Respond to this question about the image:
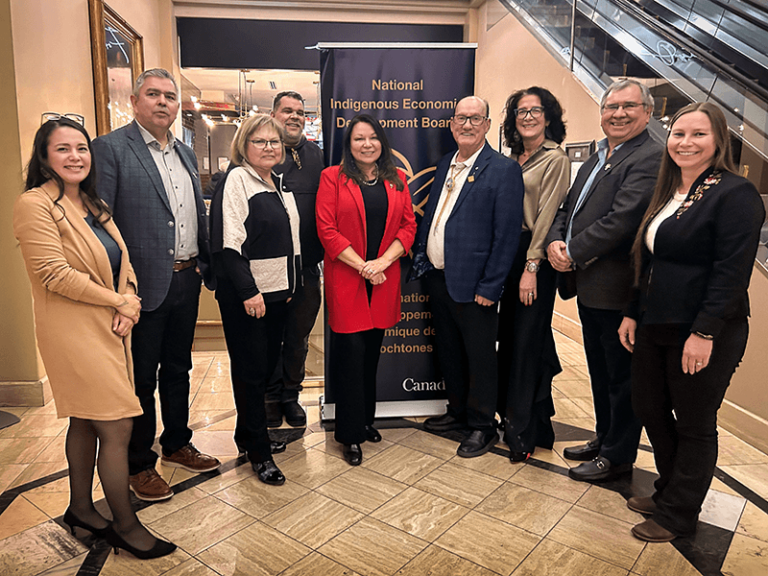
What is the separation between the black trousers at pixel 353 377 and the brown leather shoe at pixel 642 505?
1.24m

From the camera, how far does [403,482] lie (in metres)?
2.59

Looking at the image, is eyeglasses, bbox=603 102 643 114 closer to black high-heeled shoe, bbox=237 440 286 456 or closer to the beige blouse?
the beige blouse

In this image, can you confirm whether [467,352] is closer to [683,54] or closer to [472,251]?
[472,251]

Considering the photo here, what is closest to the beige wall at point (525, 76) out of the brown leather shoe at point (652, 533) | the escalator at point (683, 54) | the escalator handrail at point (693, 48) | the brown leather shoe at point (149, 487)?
the escalator at point (683, 54)

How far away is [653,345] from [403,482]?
4.09 ft

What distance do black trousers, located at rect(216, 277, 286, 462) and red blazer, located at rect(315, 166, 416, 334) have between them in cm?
29

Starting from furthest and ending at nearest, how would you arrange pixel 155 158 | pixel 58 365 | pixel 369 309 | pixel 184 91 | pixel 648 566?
pixel 184 91, pixel 369 309, pixel 155 158, pixel 648 566, pixel 58 365

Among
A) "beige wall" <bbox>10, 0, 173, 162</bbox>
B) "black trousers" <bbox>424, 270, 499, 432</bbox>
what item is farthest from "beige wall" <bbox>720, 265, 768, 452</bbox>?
"beige wall" <bbox>10, 0, 173, 162</bbox>

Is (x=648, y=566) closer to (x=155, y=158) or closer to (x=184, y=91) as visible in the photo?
(x=155, y=158)

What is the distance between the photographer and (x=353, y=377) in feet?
8.93

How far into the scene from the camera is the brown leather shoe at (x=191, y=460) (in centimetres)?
268

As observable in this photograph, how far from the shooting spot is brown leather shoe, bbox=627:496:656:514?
233 cm

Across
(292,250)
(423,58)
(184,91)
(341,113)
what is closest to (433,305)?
(292,250)

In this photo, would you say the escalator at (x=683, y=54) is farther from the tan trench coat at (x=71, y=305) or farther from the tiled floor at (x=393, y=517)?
the tan trench coat at (x=71, y=305)
